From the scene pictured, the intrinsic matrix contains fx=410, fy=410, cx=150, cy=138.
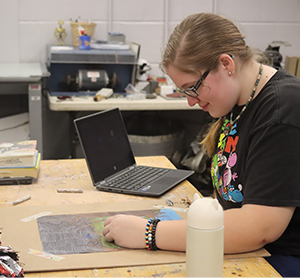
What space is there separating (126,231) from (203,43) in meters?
0.52

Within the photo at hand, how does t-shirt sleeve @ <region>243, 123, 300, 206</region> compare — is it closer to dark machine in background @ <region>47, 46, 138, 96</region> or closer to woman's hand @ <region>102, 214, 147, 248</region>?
woman's hand @ <region>102, 214, 147, 248</region>

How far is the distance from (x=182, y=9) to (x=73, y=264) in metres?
2.76

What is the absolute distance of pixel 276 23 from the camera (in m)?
3.47

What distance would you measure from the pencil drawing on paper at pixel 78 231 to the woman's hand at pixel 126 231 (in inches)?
0.7

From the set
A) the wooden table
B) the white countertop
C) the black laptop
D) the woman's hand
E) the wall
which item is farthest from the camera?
the wall

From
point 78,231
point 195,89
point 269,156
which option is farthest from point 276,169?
point 78,231

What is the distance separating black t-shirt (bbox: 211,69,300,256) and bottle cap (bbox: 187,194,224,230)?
329 mm

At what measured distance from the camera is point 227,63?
3.58 ft

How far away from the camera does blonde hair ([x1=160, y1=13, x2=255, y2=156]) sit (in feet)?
Answer: 3.53

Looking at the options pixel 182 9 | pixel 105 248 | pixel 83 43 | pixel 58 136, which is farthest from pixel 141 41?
pixel 105 248

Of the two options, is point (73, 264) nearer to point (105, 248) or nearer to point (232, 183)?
point (105, 248)

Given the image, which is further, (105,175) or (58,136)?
(58,136)

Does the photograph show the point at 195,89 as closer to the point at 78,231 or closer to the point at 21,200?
the point at 78,231

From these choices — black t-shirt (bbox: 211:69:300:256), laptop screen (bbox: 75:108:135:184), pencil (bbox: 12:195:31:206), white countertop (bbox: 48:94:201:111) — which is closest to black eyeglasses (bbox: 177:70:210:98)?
black t-shirt (bbox: 211:69:300:256)
